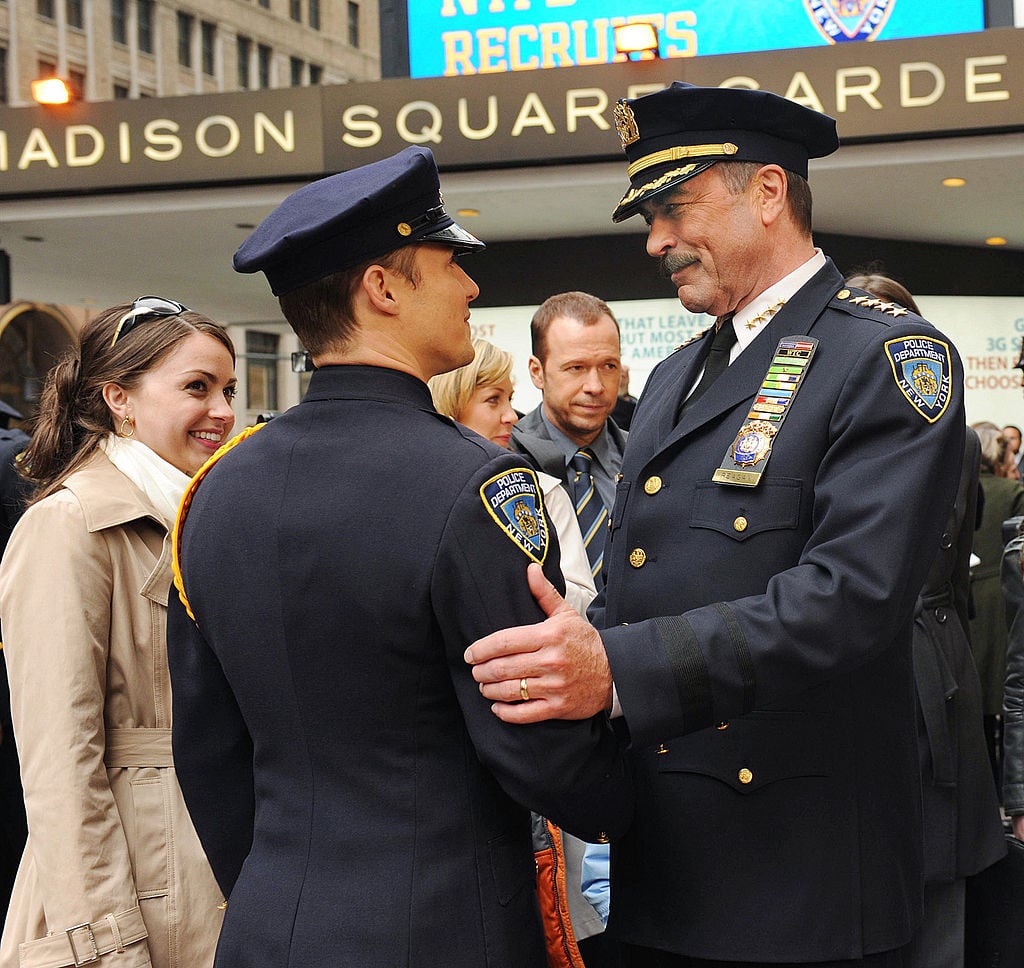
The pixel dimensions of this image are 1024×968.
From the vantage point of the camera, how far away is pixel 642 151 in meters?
2.10

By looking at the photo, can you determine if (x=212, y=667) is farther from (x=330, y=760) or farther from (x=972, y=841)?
(x=972, y=841)

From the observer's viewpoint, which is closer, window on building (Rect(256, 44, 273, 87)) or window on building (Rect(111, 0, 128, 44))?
window on building (Rect(111, 0, 128, 44))

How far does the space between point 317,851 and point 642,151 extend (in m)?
1.27

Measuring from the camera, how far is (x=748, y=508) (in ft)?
6.11

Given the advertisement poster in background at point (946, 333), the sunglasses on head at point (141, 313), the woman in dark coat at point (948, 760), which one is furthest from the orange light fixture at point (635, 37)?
the sunglasses on head at point (141, 313)

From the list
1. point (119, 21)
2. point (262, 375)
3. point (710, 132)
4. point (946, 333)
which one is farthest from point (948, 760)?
point (119, 21)

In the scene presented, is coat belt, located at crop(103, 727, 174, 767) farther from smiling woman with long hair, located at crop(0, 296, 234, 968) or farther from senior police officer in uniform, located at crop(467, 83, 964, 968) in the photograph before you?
senior police officer in uniform, located at crop(467, 83, 964, 968)

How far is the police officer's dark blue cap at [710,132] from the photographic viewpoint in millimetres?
1991

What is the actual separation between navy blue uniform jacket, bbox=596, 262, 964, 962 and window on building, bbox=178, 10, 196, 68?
1645 inches

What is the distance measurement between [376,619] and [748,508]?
66 cm

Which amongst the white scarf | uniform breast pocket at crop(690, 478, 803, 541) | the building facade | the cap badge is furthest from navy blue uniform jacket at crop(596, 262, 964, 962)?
the building facade

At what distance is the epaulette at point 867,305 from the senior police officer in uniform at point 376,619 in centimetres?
69

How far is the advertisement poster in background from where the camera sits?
10.5 metres

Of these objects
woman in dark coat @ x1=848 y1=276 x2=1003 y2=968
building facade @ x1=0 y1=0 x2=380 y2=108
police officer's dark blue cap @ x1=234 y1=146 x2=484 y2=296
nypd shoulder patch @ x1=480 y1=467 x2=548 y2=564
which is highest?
building facade @ x1=0 y1=0 x2=380 y2=108
